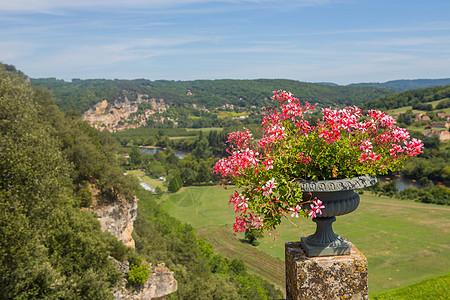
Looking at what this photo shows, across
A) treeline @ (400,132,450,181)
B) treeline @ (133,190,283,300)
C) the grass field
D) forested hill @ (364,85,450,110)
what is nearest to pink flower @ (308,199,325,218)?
treeline @ (133,190,283,300)

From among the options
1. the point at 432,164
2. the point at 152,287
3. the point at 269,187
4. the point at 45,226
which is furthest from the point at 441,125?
the point at 269,187

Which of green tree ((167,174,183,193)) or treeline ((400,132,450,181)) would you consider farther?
green tree ((167,174,183,193))

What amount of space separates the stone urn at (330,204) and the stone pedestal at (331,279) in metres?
0.16

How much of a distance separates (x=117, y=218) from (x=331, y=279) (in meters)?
24.0

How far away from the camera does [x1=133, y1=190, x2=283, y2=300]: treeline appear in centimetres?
2533

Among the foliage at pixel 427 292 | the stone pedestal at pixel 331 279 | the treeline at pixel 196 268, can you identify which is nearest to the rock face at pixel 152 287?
the treeline at pixel 196 268

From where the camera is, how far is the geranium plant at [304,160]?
3449 millimetres

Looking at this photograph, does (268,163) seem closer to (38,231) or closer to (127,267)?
(38,231)

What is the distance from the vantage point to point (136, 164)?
11531cm

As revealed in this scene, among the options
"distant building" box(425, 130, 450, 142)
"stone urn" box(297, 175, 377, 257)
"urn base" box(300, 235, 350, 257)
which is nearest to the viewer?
"stone urn" box(297, 175, 377, 257)

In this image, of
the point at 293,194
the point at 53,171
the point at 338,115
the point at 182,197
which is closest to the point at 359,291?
the point at 293,194

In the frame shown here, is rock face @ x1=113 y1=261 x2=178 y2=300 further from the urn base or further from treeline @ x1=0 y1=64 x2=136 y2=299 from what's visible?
the urn base

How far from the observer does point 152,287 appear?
64.4 feet

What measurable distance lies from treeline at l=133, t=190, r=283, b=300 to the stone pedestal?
2137cm
